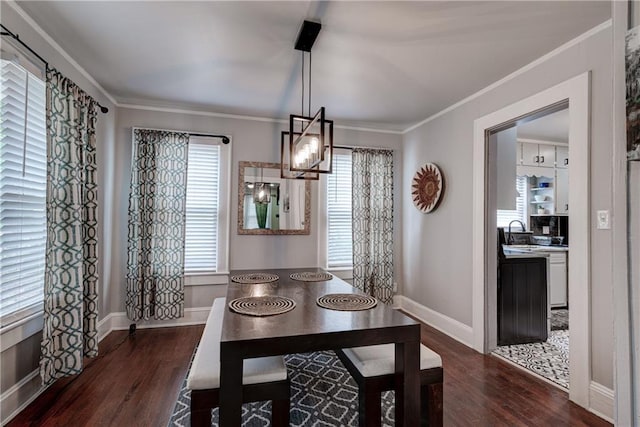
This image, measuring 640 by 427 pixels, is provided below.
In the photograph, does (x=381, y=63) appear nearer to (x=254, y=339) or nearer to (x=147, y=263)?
(x=254, y=339)

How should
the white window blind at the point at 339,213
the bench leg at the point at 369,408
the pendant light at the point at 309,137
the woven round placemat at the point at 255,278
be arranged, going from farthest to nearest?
the white window blind at the point at 339,213 < the woven round placemat at the point at 255,278 < the pendant light at the point at 309,137 < the bench leg at the point at 369,408

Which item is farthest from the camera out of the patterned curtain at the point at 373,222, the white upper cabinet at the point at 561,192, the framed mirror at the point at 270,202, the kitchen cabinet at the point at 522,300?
the white upper cabinet at the point at 561,192

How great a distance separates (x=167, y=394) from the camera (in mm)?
2221

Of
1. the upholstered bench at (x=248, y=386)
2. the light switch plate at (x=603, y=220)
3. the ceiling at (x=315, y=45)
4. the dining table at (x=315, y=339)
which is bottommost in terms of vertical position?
the upholstered bench at (x=248, y=386)

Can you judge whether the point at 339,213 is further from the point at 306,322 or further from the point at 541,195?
the point at 541,195

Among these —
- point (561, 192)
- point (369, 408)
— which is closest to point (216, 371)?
point (369, 408)

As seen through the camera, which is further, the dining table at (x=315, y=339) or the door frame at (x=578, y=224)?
the door frame at (x=578, y=224)

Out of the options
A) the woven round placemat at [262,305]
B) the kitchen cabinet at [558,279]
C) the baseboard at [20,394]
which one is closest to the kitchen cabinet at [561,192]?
the kitchen cabinet at [558,279]

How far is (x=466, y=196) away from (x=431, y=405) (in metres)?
2.26

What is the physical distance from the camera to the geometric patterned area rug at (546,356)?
99.5 inches

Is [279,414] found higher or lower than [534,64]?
lower

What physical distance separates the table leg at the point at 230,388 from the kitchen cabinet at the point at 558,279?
175 inches

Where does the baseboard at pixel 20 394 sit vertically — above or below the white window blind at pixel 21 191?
below

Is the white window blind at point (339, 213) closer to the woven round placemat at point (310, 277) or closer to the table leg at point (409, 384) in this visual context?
the woven round placemat at point (310, 277)
